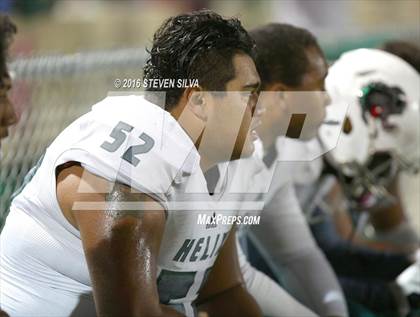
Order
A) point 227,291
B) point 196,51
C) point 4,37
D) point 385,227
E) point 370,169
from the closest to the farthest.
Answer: point 196,51, point 227,291, point 4,37, point 370,169, point 385,227

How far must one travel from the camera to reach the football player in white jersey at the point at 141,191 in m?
1.78

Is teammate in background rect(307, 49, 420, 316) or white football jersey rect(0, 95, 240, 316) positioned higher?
white football jersey rect(0, 95, 240, 316)

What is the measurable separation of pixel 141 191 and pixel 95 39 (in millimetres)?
5124

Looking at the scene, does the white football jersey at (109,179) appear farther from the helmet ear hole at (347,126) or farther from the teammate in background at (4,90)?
the helmet ear hole at (347,126)

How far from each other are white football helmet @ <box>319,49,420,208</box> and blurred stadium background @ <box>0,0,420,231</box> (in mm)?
520

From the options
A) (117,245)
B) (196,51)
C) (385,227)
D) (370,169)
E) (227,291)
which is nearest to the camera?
(117,245)

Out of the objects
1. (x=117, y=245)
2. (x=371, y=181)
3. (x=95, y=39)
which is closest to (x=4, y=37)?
(x=117, y=245)

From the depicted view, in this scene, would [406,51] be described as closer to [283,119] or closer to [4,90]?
[283,119]

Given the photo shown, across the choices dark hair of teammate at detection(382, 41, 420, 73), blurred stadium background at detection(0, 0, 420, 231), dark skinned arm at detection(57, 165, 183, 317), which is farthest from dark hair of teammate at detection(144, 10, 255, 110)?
dark hair of teammate at detection(382, 41, 420, 73)

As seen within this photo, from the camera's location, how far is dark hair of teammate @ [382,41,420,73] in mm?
2955

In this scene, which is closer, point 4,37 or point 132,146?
point 132,146

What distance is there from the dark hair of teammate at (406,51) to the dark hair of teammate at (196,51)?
3.52ft

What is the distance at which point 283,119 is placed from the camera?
2.48m

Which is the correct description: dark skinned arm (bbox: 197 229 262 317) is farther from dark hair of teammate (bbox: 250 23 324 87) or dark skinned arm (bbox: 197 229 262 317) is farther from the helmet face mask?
the helmet face mask
